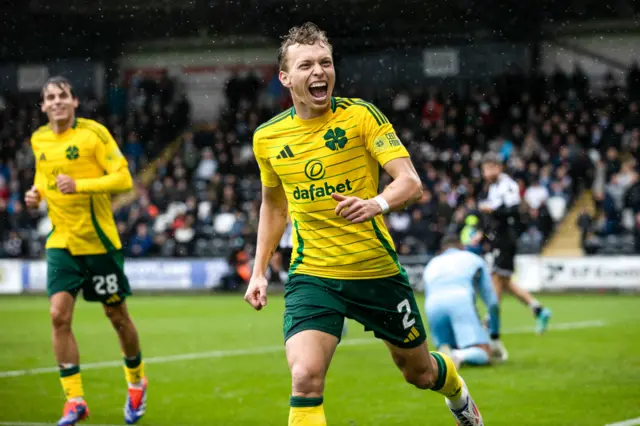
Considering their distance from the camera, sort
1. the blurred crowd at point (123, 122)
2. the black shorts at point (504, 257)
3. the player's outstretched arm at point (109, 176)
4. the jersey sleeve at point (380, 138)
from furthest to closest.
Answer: the blurred crowd at point (123, 122) → the black shorts at point (504, 257) → the player's outstretched arm at point (109, 176) → the jersey sleeve at point (380, 138)

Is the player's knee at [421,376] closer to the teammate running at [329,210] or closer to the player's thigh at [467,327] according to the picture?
the teammate running at [329,210]

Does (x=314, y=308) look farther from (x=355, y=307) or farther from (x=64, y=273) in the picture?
(x=64, y=273)

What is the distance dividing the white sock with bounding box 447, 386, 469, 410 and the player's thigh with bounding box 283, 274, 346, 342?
1.10 meters

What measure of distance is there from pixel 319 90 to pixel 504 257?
8.97 m

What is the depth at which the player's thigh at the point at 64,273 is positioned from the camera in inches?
337

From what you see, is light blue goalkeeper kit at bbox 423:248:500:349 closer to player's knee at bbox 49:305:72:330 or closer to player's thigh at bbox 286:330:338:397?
player's knee at bbox 49:305:72:330

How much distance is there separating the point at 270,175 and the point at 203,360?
6.82 meters

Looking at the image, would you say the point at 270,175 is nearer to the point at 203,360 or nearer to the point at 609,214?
the point at 203,360

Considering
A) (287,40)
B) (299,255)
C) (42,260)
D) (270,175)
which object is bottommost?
(42,260)

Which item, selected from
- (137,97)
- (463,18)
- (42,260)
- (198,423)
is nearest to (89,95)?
(137,97)

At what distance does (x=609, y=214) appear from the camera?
25531 millimetres

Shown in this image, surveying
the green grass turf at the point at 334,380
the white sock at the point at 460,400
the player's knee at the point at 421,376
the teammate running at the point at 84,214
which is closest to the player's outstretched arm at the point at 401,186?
the player's knee at the point at 421,376

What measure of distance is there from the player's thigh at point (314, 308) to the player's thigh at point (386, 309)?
9 centimetres

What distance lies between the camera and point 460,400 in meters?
6.79
